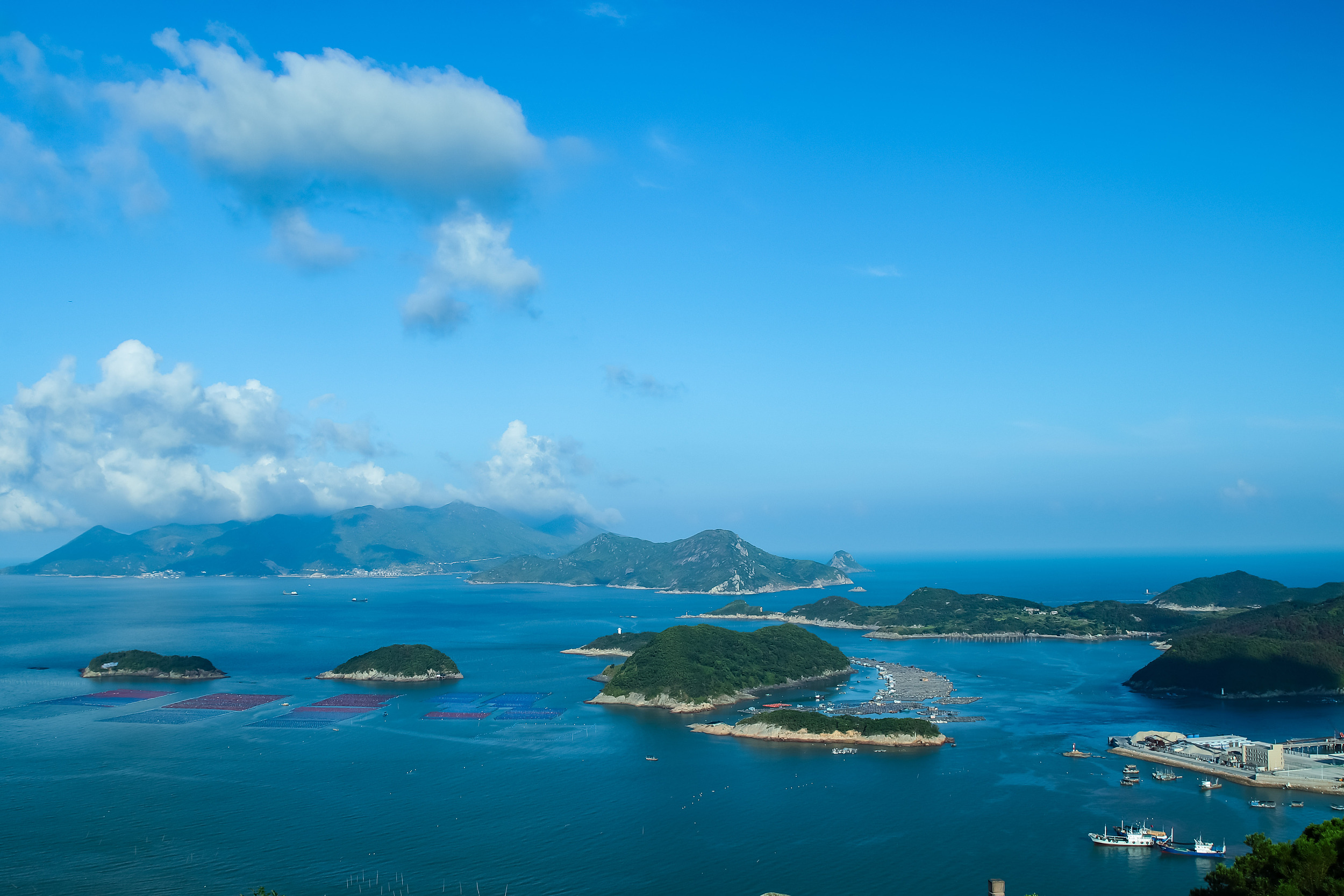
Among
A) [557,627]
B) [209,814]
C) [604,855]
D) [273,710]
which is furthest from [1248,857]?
[557,627]

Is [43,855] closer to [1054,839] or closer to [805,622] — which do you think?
[1054,839]

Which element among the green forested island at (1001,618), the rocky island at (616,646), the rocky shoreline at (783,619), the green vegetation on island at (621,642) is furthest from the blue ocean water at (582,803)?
the rocky shoreline at (783,619)

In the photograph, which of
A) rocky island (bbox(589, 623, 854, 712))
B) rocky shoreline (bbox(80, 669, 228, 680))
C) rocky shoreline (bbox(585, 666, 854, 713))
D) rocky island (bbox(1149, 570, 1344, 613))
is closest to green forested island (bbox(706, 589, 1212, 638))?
rocky island (bbox(1149, 570, 1344, 613))

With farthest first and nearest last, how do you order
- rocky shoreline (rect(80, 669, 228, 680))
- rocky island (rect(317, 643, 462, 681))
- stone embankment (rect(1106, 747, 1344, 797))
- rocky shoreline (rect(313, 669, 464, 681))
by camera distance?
rocky island (rect(317, 643, 462, 681)) → rocky shoreline (rect(313, 669, 464, 681)) → rocky shoreline (rect(80, 669, 228, 680)) → stone embankment (rect(1106, 747, 1344, 797))

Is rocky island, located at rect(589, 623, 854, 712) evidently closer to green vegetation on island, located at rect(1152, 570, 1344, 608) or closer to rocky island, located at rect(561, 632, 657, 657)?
rocky island, located at rect(561, 632, 657, 657)

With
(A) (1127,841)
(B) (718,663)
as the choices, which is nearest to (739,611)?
(B) (718,663)

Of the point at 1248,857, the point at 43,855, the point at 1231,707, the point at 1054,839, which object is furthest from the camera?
the point at 1231,707
